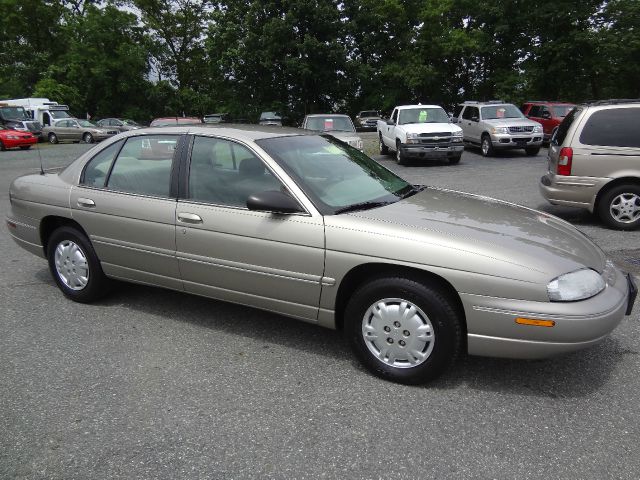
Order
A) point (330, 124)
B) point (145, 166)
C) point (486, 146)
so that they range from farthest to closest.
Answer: point (486, 146), point (330, 124), point (145, 166)

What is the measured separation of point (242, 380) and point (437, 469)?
4.44 feet

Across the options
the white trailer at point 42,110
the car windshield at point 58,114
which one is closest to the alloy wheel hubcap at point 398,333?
the white trailer at point 42,110

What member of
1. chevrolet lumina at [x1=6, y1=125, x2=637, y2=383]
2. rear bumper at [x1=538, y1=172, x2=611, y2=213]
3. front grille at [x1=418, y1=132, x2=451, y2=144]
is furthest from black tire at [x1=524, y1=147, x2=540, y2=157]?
chevrolet lumina at [x1=6, y1=125, x2=637, y2=383]

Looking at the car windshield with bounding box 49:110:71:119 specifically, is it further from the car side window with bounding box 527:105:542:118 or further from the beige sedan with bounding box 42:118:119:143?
the car side window with bounding box 527:105:542:118

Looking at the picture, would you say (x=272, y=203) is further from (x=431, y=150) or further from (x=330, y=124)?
(x=431, y=150)

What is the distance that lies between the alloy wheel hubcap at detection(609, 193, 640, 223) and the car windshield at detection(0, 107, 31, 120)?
33.2 meters

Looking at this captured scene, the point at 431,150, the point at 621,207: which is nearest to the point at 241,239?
the point at 621,207

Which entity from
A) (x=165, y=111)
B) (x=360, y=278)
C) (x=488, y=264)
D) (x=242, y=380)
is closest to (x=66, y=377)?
(x=242, y=380)

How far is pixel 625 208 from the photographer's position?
7203 mm

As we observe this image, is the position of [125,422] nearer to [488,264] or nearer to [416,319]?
[416,319]

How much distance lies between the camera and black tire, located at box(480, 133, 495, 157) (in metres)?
17.6

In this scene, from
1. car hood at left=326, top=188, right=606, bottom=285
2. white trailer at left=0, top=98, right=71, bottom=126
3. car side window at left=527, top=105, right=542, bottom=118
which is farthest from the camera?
white trailer at left=0, top=98, right=71, bottom=126

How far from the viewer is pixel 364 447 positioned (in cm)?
267

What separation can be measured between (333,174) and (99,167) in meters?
2.09
